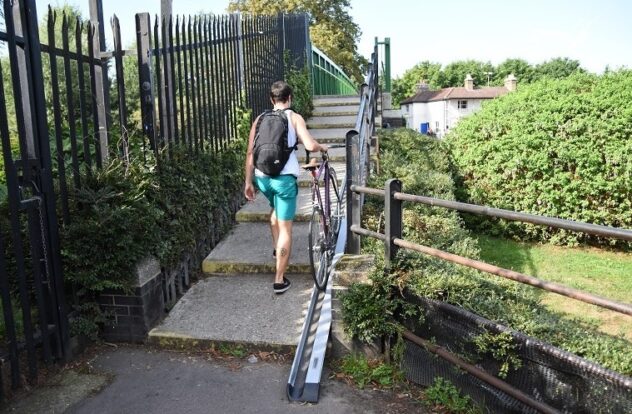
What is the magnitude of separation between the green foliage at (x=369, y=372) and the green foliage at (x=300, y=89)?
6318 millimetres

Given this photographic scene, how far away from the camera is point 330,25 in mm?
33594

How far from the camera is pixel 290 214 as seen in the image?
4.55 meters

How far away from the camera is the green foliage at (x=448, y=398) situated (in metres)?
3.21

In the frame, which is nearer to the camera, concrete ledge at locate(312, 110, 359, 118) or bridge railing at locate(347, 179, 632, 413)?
bridge railing at locate(347, 179, 632, 413)

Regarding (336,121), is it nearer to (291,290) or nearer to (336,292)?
(291,290)

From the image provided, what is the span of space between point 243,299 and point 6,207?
1938mm

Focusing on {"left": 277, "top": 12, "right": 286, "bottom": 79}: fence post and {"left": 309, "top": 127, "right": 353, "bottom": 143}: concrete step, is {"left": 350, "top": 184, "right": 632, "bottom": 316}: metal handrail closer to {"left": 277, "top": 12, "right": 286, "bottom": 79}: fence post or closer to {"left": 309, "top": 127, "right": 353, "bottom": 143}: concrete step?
{"left": 309, "top": 127, "right": 353, "bottom": 143}: concrete step

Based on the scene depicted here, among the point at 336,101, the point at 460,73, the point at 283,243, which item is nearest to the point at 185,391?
the point at 283,243

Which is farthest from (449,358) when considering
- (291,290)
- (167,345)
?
(167,345)

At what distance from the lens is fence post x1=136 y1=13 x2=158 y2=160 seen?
171 inches

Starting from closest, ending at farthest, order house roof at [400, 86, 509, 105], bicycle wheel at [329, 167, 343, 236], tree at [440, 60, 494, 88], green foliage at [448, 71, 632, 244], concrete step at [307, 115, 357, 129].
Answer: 1. bicycle wheel at [329, 167, 343, 236]
2. green foliage at [448, 71, 632, 244]
3. concrete step at [307, 115, 357, 129]
4. house roof at [400, 86, 509, 105]
5. tree at [440, 60, 494, 88]

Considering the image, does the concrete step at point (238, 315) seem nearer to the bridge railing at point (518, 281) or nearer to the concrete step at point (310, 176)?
the bridge railing at point (518, 281)

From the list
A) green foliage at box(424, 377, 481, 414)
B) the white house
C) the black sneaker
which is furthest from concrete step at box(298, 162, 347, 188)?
the white house

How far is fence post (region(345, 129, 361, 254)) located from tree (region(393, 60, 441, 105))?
9419cm
